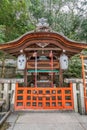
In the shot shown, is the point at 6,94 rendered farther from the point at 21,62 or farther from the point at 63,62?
the point at 63,62

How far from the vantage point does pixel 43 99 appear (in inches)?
225

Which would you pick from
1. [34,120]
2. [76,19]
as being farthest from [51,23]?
[34,120]

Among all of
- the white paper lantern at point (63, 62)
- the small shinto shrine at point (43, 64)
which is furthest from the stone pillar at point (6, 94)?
the white paper lantern at point (63, 62)

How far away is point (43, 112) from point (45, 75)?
1823 millimetres

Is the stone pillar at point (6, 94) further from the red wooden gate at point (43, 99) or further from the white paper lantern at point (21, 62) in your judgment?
the white paper lantern at point (21, 62)

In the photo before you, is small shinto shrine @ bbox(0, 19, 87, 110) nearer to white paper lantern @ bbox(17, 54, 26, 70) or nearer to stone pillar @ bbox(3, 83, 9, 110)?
white paper lantern @ bbox(17, 54, 26, 70)

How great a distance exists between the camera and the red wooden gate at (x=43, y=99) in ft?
18.6

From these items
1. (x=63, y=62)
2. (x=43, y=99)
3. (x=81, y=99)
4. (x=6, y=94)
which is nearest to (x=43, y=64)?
(x=63, y=62)

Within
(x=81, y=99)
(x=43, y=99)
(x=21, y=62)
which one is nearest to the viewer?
(x=81, y=99)

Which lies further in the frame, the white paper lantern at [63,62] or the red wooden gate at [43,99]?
the white paper lantern at [63,62]

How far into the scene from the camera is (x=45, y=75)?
6.87 meters

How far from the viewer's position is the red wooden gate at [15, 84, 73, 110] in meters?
5.66

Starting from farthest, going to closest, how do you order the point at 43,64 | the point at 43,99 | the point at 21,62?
the point at 43,64, the point at 21,62, the point at 43,99

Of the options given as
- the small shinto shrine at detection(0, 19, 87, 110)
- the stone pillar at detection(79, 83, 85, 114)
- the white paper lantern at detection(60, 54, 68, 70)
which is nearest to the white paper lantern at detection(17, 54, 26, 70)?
the small shinto shrine at detection(0, 19, 87, 110)
